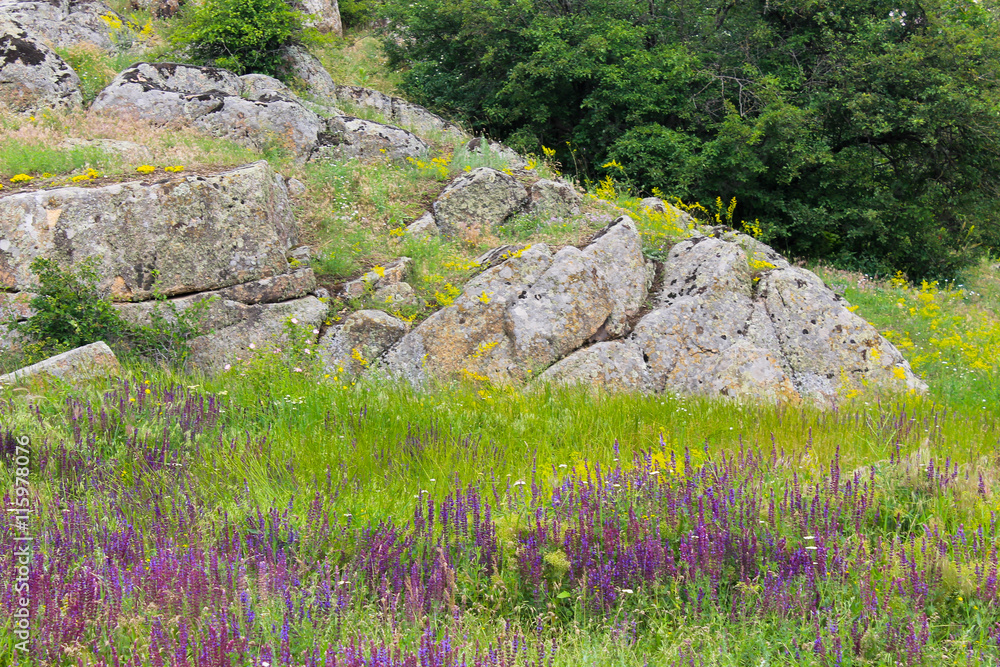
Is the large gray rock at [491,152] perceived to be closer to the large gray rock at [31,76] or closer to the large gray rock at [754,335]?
the large gray rock at [754,335]

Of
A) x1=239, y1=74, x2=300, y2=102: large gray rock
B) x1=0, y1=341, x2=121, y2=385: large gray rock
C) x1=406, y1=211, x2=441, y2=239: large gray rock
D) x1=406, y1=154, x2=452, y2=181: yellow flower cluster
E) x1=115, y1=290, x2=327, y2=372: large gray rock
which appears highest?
x1=239, y1=74, x2=300, y2=102: large gray rock

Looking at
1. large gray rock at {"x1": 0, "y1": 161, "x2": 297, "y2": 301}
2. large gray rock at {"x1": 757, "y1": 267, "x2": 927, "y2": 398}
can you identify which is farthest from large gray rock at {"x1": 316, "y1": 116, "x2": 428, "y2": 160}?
large gray rock at {"x1": 757, "y1": 267, "x2": 927, "y2": 398}

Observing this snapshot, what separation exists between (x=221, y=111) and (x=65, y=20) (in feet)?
18.0

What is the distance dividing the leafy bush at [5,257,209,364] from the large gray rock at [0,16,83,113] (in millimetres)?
5843

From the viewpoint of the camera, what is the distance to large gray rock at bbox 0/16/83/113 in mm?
11719

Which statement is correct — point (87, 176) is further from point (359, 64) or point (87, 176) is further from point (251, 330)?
point (359, 64)

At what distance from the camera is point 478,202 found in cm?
1045

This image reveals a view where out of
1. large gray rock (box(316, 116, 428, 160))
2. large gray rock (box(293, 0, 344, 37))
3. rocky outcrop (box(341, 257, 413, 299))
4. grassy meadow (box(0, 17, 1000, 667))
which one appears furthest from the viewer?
large gray rock (box(293, 0, 344, 37))

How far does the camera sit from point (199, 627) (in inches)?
96.7

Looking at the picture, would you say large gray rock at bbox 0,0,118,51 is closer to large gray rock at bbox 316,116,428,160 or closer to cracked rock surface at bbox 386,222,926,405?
large gray rock at bbox 316,116,428,160

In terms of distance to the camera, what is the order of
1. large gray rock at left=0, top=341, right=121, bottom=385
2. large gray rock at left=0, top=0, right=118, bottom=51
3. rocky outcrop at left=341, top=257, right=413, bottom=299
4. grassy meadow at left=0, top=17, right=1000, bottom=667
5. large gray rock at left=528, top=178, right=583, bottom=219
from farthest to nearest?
1. large gray rock at left=0, top=0, right=118, bottom=51
2. large gray rock at left=528, top=178, right=583, bottom=219
3. rocky outcrop at left=341, top=257, right=413, bottom=299
4. large gray rock at left=0, top=341, right=121, bottom=385
5. grassy meadow at left=0, top=17, right=1000, bottom=667

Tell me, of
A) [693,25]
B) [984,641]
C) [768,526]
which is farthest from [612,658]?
[693,25]

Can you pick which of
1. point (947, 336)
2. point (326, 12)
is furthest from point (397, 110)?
point (947, 336)

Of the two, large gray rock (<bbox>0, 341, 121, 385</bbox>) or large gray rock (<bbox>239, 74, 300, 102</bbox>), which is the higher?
large gray rock (<bbox>239, 74, 300, 102</bbox>)
